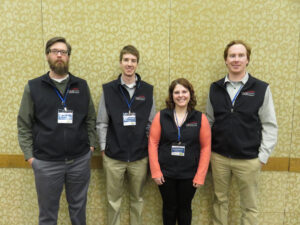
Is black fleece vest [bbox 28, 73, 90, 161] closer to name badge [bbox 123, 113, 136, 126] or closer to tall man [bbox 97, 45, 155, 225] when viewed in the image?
tall man [bbox 97, 45, 155, 225]

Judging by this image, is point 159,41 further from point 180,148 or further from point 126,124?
point 180,148

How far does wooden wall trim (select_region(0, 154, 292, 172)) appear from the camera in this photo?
7.90 feet

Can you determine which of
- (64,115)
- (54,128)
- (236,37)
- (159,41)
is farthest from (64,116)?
(236,37)

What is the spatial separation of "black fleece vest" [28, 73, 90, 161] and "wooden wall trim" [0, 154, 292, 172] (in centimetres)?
57

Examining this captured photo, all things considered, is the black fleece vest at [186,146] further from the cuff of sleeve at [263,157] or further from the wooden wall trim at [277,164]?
the wooden wall trim at [277,164]

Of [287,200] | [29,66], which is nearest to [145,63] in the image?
[29,66]

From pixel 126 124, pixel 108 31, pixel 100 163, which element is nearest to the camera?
pixel 126 124

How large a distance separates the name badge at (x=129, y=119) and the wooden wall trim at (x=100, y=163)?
670mm

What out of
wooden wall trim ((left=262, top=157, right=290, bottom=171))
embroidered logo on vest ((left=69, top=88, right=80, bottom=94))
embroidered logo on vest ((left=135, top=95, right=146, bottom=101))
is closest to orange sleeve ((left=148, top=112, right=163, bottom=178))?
embroidered logo on vest ((left=135, top=95, right=146, bottom=101))

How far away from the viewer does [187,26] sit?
2.29 metres

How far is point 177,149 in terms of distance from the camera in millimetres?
1881

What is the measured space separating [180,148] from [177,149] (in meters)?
0.03

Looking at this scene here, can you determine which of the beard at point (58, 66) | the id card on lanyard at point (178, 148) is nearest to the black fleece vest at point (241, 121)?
the id card on lanyard at point (178, 148)

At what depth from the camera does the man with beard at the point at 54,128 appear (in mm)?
1782
